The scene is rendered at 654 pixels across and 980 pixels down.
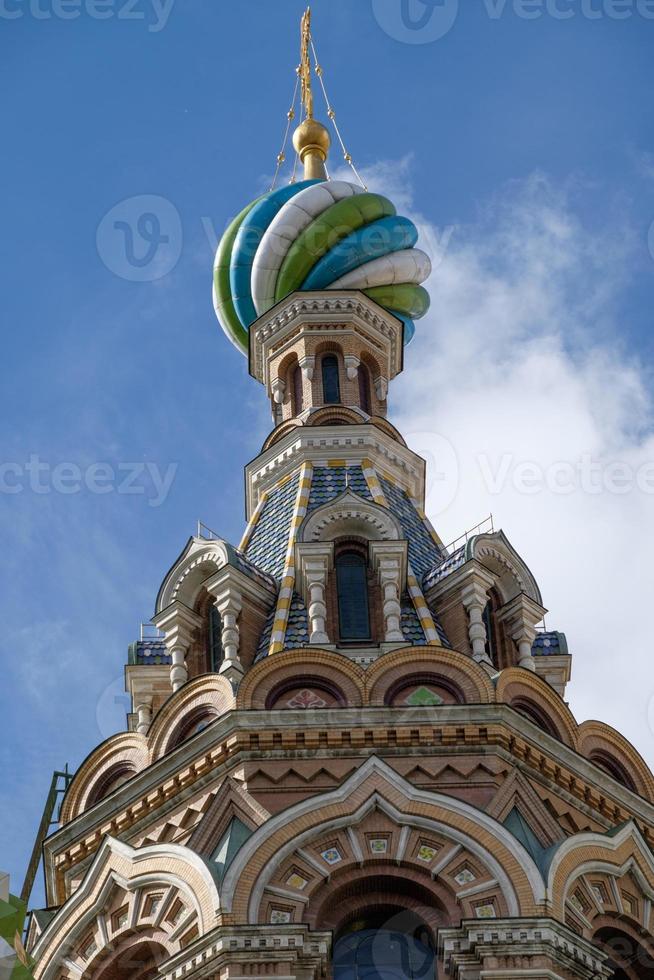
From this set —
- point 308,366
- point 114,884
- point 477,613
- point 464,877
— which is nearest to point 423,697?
point 477,613

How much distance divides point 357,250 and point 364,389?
7.40 ft

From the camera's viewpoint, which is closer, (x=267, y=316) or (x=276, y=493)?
(x=276, y=493)

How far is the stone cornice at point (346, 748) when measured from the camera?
27.6 m

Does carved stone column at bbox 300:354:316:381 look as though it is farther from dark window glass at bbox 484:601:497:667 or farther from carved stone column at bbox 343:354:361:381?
dark window glass at bbox 484:601:497:667

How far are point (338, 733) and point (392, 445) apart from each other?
7.76m

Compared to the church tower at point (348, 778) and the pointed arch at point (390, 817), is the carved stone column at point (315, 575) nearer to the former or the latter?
the church tower at point (348, 778)

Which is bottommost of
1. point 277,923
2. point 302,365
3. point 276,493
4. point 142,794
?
point 277,923

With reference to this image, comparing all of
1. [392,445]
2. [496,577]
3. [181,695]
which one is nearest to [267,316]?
[392,445]

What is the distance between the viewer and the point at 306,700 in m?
28.4

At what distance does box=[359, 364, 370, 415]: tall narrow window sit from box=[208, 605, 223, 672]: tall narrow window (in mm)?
5669

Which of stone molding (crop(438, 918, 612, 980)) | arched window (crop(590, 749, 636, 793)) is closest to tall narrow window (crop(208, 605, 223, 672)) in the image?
arched window (crop(590, 749, 636, 793))

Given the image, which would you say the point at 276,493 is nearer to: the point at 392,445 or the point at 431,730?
the point at 392,445

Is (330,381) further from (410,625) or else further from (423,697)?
(423,697)

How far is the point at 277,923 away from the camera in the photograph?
25.3 metres
